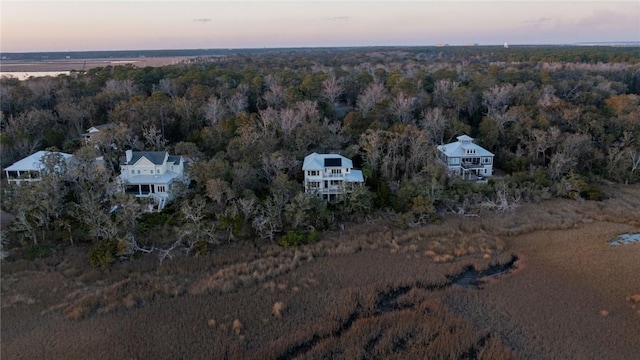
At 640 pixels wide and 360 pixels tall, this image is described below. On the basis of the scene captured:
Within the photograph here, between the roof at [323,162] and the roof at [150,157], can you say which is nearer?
the roof at [150,157]

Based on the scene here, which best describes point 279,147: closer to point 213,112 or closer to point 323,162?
point 323,162

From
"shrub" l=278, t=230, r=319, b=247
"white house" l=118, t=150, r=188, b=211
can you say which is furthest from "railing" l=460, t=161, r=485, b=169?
"white house" l=118, t=150, r=188, b=211

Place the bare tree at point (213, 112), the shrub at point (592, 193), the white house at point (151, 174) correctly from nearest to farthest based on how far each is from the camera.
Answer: the white house at point (151, 174) < the shrub at point (592, 193) < the bare tree at point (213, 112)

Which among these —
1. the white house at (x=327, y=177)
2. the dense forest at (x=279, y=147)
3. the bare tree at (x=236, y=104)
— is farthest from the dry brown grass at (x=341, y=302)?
the bare tree at (x=236, y=104)

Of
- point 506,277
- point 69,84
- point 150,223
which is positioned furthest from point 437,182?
point 69,84

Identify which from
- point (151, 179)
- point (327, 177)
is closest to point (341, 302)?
point (327, 177)

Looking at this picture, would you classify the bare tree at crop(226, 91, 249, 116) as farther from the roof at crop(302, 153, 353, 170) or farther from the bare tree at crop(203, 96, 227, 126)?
the roof at crop(302, 153, 353, 170)

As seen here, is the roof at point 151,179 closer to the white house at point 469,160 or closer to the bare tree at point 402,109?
the white house at point 469,160
